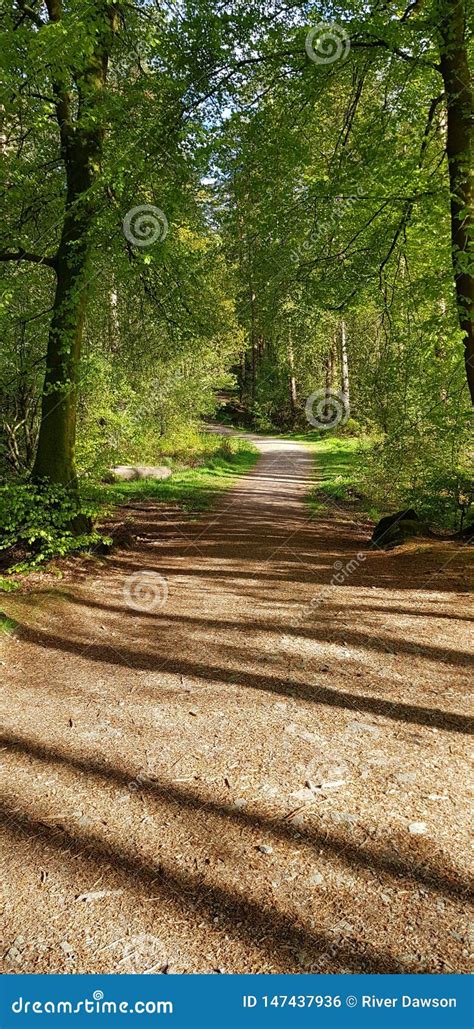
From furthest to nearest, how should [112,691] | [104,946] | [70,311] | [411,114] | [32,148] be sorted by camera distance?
[32,148] < [70,311] < [411,114] < [112,691] < [104,946]

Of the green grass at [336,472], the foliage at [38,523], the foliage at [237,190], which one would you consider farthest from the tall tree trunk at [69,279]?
the green grass at [336,472]

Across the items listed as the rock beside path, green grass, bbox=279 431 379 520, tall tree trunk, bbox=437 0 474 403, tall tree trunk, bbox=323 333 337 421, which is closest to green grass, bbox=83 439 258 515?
the rock beside path

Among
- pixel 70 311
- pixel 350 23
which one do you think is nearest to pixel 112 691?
pixel 70 311

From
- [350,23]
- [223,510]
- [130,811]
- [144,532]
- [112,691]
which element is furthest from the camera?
[223,510]

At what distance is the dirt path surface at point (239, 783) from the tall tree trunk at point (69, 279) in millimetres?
2682

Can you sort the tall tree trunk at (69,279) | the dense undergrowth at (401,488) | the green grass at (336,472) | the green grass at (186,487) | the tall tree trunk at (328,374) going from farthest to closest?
the tall tree trunk at (328,374) < the green grass at (336,472) < the green grass at (186,487) < the dense undergrowth at (401,488) < the tall tree trunk at (69,279)

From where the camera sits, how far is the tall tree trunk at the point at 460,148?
6207mm

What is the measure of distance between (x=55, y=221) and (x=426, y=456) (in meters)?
7.37

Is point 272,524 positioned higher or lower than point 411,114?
lower

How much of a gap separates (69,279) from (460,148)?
536cm

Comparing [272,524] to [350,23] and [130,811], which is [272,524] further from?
[130,811]

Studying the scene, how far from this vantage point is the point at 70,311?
8.18 metres

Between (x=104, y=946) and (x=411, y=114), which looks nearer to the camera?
(x=104, y=946)

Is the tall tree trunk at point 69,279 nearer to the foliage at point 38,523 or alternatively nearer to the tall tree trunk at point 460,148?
the foliage at point 38,523
